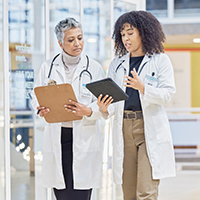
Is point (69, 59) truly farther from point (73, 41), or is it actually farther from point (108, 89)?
point (108, 89)

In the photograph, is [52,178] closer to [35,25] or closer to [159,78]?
[159,78]

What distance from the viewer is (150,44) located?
2.46m

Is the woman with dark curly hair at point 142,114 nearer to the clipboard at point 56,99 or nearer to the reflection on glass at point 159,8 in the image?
the clipboard at point 56,99

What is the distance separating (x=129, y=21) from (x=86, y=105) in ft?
2.04

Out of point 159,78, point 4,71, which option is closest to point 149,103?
point 159,78

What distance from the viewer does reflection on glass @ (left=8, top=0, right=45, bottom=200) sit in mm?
2961

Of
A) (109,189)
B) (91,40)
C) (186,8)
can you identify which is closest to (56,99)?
(91,40)

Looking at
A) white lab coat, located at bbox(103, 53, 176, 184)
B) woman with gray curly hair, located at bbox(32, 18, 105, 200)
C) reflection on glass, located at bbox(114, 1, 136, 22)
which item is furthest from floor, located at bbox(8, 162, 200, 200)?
reflection on glass, located at bbox(114, 1, 136, 22)

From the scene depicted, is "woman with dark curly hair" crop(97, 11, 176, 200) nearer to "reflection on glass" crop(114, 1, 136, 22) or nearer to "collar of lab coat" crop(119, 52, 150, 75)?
"collar of lab coat" crop(119, 52, 150, 75)

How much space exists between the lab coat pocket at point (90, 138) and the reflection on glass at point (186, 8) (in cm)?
502

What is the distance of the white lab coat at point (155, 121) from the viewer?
2396 millimetres

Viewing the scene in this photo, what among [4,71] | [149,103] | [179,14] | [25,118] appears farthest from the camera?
[179,14]

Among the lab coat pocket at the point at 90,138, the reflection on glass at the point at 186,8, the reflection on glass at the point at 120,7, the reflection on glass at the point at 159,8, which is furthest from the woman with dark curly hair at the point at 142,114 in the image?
the reflection on glass at the point at 186,8

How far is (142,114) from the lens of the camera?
2.43 metres
